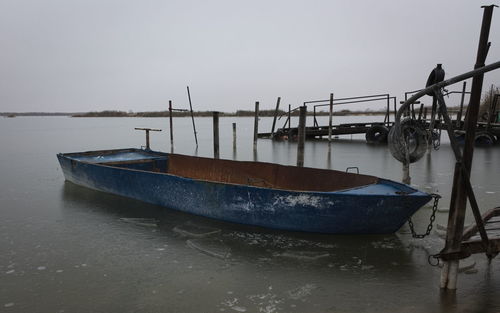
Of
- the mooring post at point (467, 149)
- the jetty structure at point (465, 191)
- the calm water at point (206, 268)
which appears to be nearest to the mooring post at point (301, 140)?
the calm water at point (206, 268)

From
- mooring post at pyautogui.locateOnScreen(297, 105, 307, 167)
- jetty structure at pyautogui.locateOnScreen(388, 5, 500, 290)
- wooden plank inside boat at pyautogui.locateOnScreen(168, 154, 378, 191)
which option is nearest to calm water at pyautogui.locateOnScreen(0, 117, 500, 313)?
jetty structure at pyautogui.locateOnScreen(388, 5, 500, 290)

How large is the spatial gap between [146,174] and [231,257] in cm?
354

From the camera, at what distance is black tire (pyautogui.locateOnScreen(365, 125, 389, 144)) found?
2395 centimetres

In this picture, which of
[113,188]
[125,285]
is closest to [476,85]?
[125,285]

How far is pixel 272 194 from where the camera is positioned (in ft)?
20.7

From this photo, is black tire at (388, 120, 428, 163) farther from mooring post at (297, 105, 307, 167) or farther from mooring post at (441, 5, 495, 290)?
mooring post at (297, 105, 307, 167)

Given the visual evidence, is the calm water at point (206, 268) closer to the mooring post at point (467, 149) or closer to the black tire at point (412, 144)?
the mooring post at point (467, 149)

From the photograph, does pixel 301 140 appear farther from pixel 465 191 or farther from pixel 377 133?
pixel 377 133

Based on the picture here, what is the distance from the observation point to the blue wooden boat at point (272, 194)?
5852mm

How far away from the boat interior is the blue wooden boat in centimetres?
2

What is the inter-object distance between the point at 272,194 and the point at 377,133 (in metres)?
20.2

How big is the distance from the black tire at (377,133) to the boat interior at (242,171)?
54.3ft

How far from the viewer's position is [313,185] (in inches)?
313

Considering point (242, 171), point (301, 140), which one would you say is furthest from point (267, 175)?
point (301, 140)
